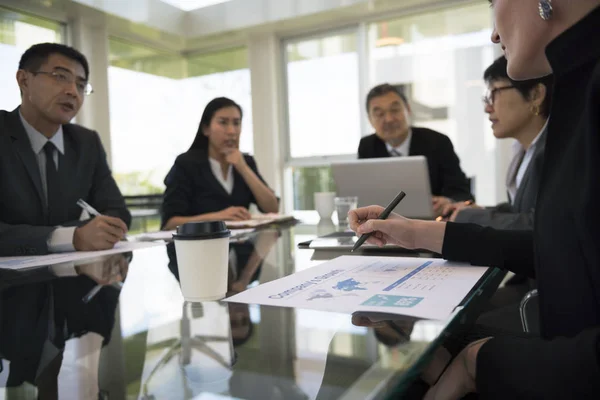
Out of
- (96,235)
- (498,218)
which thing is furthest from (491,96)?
(96,235)

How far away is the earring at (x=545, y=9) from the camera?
0.76 meters

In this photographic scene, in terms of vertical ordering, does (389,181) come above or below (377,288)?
above

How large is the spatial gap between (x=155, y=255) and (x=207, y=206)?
1367mm

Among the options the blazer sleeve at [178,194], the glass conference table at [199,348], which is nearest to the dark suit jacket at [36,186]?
the blazer sleeve at [178,194]

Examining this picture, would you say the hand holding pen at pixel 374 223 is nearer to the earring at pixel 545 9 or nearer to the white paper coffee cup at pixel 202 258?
the white paper coffee cup at pixel 202 258

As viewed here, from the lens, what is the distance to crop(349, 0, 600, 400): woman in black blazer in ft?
1.98

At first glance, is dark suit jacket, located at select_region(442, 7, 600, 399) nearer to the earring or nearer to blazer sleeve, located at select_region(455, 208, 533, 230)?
the earring

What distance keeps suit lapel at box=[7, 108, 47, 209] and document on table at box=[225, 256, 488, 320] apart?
1340mm

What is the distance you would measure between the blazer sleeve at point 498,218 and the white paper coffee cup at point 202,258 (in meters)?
0.86

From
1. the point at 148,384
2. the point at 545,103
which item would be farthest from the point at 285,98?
the point at 148,384

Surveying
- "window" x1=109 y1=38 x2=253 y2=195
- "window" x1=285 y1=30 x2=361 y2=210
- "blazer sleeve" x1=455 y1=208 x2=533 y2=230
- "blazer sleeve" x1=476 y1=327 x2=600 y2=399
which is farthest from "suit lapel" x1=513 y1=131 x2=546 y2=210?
"window" x1=109 y1=38 x2=253 y2=195

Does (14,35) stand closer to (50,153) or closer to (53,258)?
(50,153)

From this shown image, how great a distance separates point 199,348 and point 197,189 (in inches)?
89.2

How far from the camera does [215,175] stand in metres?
2.88
